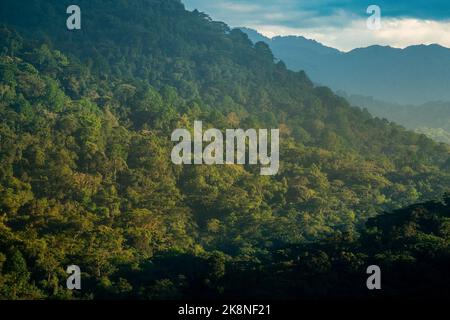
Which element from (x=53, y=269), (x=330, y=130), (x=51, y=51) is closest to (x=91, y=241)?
(x=53, y=269)

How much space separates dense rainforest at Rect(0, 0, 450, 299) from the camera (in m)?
22.5

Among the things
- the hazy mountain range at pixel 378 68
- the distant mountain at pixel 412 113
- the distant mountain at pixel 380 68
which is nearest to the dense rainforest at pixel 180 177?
the distant mountain at pixel 412 113

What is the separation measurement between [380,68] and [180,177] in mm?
150670

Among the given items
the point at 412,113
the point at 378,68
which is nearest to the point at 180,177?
the point at 412,113

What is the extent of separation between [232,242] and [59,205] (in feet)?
25.5

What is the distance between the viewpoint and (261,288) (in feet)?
70.1

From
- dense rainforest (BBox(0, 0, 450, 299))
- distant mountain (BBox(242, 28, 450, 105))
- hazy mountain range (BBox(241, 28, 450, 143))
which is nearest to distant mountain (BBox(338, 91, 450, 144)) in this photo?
→ hazy mountain range (BBox(241, 28, 450, 143))

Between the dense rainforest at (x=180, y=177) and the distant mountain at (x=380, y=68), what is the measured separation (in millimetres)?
98122

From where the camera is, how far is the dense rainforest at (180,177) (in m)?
22.5

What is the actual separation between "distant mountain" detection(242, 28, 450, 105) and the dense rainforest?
98122mm

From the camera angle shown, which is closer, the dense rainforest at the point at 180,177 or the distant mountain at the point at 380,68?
the dense rainforest at the point at 180,177

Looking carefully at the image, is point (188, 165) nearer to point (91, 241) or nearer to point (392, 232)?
point (91, 241)

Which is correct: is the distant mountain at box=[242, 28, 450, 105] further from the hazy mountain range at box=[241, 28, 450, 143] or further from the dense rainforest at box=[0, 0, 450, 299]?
the dense rainforest at box=[0, 0, 450, 299]

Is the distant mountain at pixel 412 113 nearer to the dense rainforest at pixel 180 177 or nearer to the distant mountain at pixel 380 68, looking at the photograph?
the distant mountain at pixel 380 68
